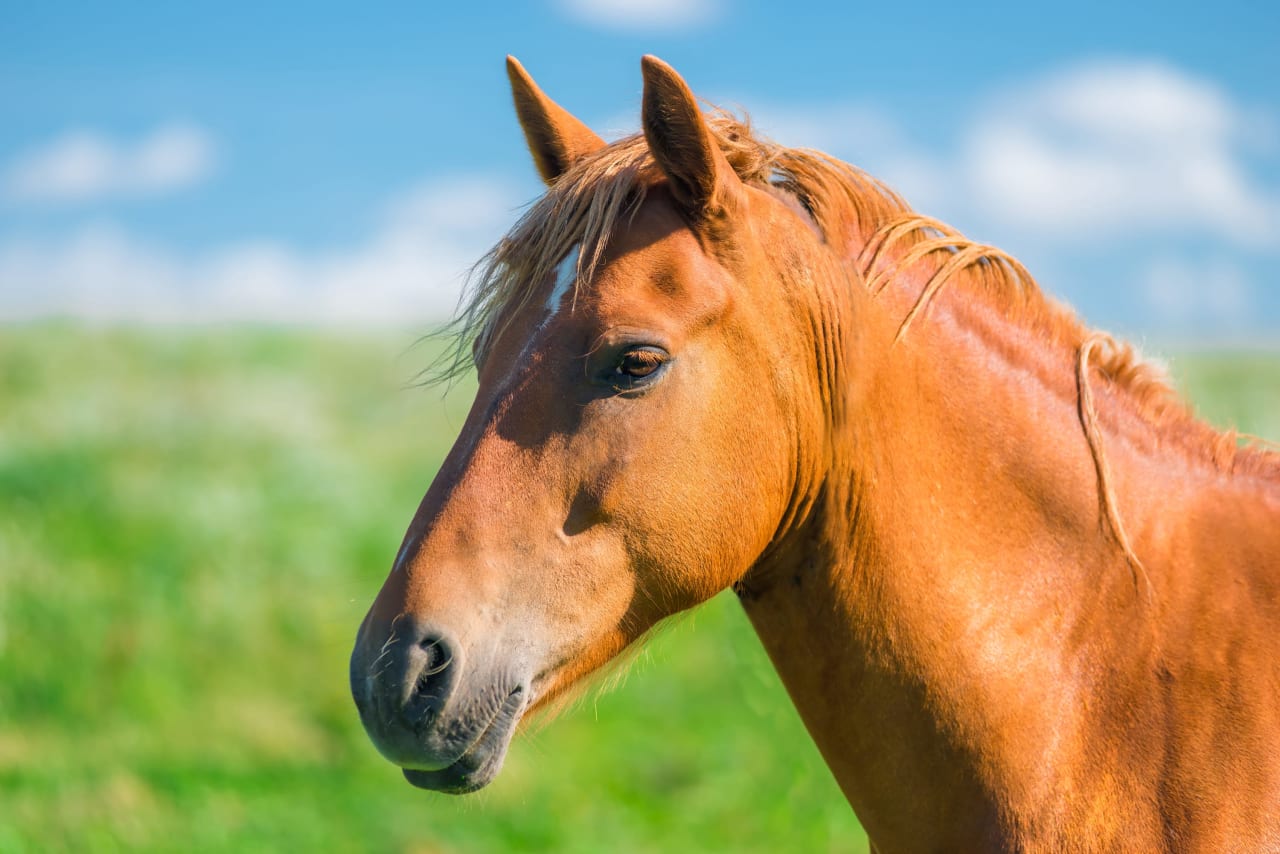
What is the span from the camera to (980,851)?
2545 millimetres

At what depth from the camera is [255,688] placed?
32.1 ft

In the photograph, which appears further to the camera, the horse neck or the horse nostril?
the horse neck

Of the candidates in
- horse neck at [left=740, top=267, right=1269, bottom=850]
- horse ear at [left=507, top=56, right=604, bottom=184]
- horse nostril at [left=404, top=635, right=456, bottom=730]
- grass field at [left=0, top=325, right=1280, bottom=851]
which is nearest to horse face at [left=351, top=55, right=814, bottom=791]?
horse nostril at [left=404, top=635, right=456, bottom=730]

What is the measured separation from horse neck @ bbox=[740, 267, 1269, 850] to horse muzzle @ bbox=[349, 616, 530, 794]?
0.82m

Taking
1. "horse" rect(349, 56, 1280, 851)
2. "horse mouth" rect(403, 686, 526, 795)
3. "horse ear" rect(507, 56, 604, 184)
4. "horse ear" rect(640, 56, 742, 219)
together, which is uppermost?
"horse ear" rect(640, 56, 742, 219)

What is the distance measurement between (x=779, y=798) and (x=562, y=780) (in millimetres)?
1867

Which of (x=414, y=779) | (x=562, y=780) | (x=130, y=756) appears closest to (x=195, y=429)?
(x=130, y=756)

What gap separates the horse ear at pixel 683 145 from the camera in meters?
2.56

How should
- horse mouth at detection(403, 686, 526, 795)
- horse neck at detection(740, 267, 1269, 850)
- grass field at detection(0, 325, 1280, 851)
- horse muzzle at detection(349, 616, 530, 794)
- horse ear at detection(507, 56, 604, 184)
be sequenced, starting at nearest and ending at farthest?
horse muzzle at detection(349, 616, 530, 794)
horse mouth at detection(403, 686, 526, 795)
horse neck at detection(740, 267, 1269, 850)
horse ear at detection(507, 56, 604, 184)
grass field at detection(0, 325, 1280, 851)

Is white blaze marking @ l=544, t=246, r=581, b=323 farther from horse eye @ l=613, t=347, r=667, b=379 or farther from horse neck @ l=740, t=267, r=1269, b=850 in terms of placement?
horse neck @ l=740, t=267, r=1269, b=850

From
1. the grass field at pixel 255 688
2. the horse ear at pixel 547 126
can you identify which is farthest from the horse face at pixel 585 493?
the grass field at pixel 255 688

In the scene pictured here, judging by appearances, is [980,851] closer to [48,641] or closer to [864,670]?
[864,670]

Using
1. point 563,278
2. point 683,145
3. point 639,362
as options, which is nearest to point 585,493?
point 639,362

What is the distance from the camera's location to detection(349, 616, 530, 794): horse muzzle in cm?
237
